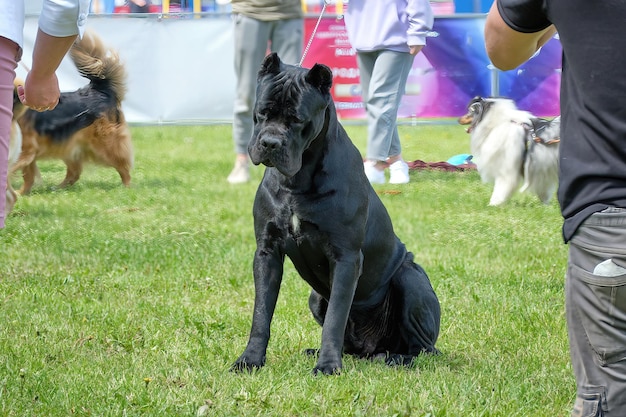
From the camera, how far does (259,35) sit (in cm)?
923

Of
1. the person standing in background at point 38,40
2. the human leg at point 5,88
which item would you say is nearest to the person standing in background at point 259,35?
the person standing in background at point 38,40

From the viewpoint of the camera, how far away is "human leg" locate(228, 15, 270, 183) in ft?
30.3

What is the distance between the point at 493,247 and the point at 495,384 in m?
3.33

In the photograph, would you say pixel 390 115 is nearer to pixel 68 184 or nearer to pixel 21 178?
pixel 68 184

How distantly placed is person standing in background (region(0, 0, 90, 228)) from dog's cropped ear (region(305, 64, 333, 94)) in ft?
3.39

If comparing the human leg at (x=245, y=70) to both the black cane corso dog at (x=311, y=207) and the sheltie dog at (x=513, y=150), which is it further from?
the black cane corso dog at (x=311, y=207)

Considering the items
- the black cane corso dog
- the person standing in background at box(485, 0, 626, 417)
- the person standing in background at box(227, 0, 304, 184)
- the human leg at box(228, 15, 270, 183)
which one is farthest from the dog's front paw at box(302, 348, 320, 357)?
the person standing in background at box(227, 0, 304, 184)

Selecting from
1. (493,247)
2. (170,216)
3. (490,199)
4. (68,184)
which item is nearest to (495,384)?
(493,247)

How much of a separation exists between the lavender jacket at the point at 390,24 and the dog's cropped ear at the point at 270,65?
5879 millimetres

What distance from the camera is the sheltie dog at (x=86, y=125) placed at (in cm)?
952

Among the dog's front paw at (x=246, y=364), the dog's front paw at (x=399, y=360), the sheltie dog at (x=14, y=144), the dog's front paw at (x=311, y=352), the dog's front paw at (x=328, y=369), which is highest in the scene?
the dog's front paw at (x=328, y=369)

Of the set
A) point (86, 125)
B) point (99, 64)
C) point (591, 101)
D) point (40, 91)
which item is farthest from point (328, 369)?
point (86, 125)

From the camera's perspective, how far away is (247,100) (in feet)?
31.1

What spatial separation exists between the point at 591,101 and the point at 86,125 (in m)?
8.30
